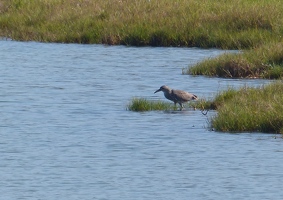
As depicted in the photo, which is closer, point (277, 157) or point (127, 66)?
point (277, 157)

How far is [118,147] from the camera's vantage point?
13.0m

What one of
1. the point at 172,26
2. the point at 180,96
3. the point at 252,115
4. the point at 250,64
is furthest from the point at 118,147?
the point at 172,26

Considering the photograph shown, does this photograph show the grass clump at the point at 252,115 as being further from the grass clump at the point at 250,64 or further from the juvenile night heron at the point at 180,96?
the grass clump at the point at 250,64

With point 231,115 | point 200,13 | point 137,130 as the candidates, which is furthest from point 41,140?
point 200,13

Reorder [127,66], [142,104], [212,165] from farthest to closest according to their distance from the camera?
[127,66]
[142,104]
[212,165]

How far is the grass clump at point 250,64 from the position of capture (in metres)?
19.7

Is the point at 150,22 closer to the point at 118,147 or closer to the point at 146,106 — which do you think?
the point at 146,106

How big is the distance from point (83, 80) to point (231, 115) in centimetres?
791

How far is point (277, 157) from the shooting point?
12.1 metres

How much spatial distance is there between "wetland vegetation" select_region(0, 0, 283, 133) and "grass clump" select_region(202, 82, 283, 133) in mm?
5184

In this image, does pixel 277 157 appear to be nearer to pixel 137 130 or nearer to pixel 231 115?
pixel 231 115

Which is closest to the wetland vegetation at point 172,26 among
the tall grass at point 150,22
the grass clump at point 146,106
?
the tall grass at point 150,22

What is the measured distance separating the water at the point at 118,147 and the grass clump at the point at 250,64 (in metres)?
0.30

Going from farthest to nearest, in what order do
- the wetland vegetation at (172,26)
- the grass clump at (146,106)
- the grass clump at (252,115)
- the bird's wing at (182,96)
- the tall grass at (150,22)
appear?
the tall grass at (150,22) → the wetland vegetation at (172,26) → the grass clump at (146,106) → the bird's wing at (182,96) → the grass clump at (252,115)
